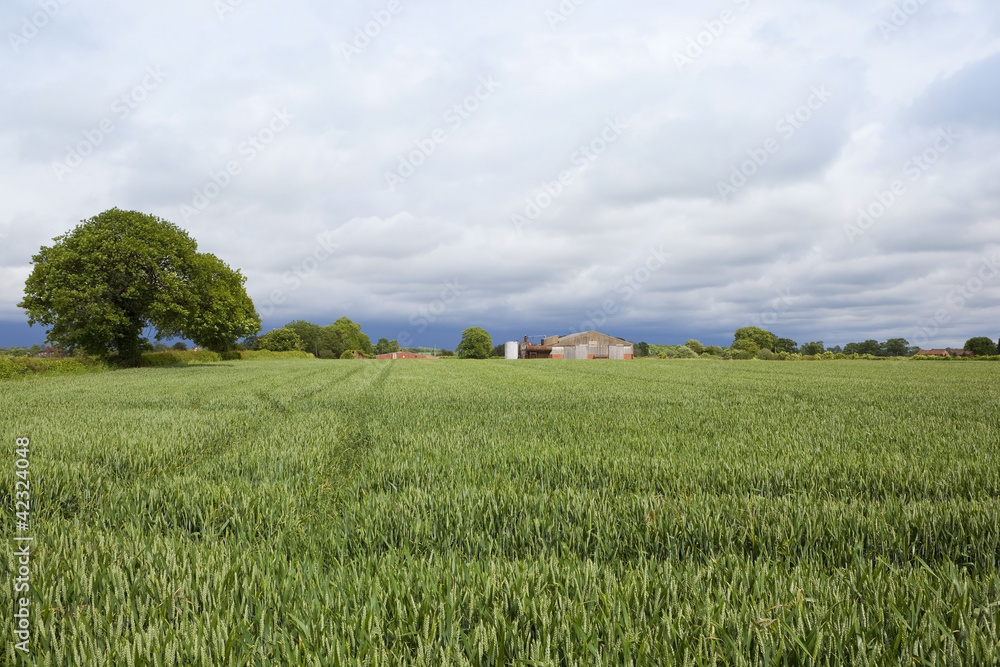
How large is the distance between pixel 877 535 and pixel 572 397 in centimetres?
1161

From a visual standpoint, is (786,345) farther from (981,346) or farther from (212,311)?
(212,311)

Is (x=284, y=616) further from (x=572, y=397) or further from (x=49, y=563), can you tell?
(x=572, y=397)

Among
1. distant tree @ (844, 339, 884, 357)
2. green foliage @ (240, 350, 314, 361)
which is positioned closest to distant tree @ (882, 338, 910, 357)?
distant tree @ (844, 339, 884, 357)

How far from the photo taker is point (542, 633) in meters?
2.28

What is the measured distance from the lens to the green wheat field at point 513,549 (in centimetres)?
220

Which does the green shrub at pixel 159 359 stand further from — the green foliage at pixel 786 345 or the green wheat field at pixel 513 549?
the green foliage at pixel 786 345

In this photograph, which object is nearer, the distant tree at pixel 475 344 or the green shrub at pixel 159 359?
the green shrub at pixel 159 359

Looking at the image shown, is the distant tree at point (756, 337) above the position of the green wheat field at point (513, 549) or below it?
above

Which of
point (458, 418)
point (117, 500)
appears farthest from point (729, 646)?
point (458, 418)

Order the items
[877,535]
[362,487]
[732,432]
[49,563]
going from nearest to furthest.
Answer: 1. [49,563]
2. [877,535]
3. [362,487]
4. [732,432]

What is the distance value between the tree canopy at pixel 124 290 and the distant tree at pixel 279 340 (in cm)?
9183

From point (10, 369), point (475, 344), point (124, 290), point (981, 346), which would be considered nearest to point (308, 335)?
point (475, 344)

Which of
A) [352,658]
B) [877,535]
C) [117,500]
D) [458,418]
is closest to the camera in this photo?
[352,658]

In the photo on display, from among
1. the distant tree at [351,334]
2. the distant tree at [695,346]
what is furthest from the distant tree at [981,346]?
the distant tree at [351,334]
